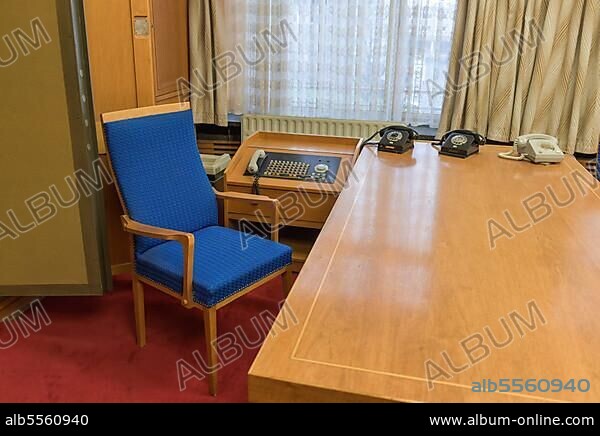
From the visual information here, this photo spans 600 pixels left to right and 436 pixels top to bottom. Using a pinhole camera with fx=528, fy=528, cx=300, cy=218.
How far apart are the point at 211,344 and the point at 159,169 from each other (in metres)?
0.82

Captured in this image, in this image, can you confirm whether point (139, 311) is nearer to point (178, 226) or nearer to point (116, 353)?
point (116, 353)

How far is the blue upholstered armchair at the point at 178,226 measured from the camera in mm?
2102

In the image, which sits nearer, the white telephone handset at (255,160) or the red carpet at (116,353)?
the red carpet at (116,353)

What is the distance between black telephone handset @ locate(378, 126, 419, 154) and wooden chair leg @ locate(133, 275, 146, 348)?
1.36 meters

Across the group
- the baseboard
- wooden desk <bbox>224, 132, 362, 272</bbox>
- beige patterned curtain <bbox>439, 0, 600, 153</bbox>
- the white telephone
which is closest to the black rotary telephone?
the white telephone

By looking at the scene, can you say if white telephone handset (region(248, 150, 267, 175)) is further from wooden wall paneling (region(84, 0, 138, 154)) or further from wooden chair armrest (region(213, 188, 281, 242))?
wooden wall paneling (region(84, 0, 138, 154))

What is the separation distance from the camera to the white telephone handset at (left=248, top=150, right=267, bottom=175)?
9.40 feet

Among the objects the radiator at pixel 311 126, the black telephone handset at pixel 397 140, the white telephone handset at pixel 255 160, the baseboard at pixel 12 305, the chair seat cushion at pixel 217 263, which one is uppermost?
the black telephone handset at pixel 397 140

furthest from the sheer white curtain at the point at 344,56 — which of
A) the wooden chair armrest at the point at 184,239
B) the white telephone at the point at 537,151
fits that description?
the wooden chair armrest at the point at 184,239

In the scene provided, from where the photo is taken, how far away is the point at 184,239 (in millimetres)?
2025

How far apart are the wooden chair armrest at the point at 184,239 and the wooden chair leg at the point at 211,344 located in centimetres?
10

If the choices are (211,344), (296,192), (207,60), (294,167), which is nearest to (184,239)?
(211,344)

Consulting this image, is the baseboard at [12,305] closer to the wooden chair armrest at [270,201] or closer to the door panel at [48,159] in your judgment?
the door panel at [48,159]

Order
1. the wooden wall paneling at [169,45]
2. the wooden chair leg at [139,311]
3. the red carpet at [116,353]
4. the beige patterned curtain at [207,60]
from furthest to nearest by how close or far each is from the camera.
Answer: the beige patterned curtain at [207,60] < the wooden wall paneling at [169,45] < the wooden chair leg at [139,311] < the red carpet at [116,353]
